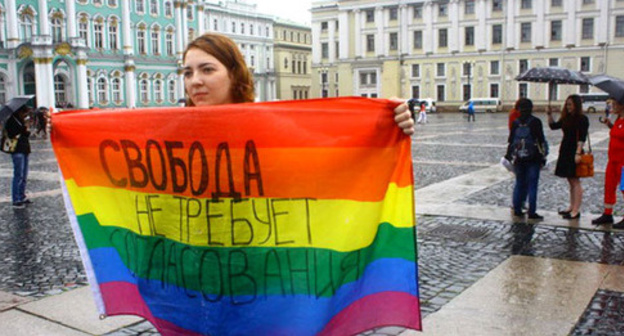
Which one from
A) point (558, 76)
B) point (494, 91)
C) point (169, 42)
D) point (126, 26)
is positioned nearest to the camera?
point (558, 76)

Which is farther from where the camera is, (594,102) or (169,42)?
(169,42)

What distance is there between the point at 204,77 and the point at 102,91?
5405cm

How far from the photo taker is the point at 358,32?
75.0m

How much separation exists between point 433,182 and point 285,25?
83875mm

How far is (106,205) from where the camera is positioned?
2.90 metres

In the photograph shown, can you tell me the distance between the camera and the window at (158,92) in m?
58.1

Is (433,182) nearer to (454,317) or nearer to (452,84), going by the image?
(454,317)

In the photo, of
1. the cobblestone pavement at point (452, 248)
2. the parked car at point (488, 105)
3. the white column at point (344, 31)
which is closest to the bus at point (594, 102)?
the parked car at point (488, 105)

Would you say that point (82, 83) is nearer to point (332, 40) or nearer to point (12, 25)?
point (12, 25)

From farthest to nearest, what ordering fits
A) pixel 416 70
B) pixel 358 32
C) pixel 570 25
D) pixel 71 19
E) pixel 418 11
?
pixel 358 32
pixel 416 70
pixel 418 11
pixel 570 25
pixel 71 19

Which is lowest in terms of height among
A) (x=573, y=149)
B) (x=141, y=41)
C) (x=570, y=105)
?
(x=573, y=149)

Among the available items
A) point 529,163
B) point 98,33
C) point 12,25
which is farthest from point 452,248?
point 98,33

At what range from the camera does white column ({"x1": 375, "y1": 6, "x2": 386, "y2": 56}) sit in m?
73.0

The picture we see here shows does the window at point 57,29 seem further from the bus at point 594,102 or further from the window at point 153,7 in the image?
the bus at point 594,102
